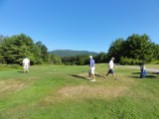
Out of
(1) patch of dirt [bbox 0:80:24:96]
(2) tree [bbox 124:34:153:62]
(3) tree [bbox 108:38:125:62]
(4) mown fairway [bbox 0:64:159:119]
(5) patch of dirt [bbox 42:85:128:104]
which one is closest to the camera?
(4) mown fairway [bbox 0:64:159:119]

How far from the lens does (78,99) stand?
16.7 metres

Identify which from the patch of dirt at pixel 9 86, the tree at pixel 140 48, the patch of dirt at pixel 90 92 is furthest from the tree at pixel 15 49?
the patch of dirt at pixel 90 92

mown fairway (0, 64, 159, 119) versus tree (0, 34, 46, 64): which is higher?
tree (0, 34, 46, 64)

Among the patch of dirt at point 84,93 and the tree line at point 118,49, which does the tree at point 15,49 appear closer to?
the tree line at point 118,49

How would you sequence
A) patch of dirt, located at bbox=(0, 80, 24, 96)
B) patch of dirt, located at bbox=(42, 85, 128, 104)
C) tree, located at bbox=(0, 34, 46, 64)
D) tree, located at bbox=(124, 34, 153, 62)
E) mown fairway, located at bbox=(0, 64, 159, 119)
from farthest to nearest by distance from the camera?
tree, located at bbox=(0, 34, 46, 64), tree, located at bbox=(124, 34, 153, 62), patch of dirt, located at bbox=(0, 80, 24, 96), patch of dirt, located at bbox=(42, 85, 128, 104), mown fairway, located at bbox=(0, 64, 159, 119)

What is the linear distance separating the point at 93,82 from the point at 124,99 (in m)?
4.92

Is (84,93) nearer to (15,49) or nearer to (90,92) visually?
(90,92)

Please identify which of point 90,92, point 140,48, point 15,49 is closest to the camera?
point 90,92

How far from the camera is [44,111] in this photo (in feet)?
49.0

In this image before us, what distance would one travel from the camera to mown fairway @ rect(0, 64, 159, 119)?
1442 cm

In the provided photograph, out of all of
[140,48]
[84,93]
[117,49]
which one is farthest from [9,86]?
[117,49]

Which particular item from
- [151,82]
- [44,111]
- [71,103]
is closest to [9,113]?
[44,111]

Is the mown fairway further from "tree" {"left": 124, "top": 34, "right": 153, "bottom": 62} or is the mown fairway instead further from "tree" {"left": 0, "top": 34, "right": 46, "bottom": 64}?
"tree" {"left": 0, "top": 34, "right": 46, "bottom": 64}

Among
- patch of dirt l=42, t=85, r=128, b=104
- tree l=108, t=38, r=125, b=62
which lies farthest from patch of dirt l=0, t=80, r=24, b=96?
tree l=108, t=38, r=125, b=62
